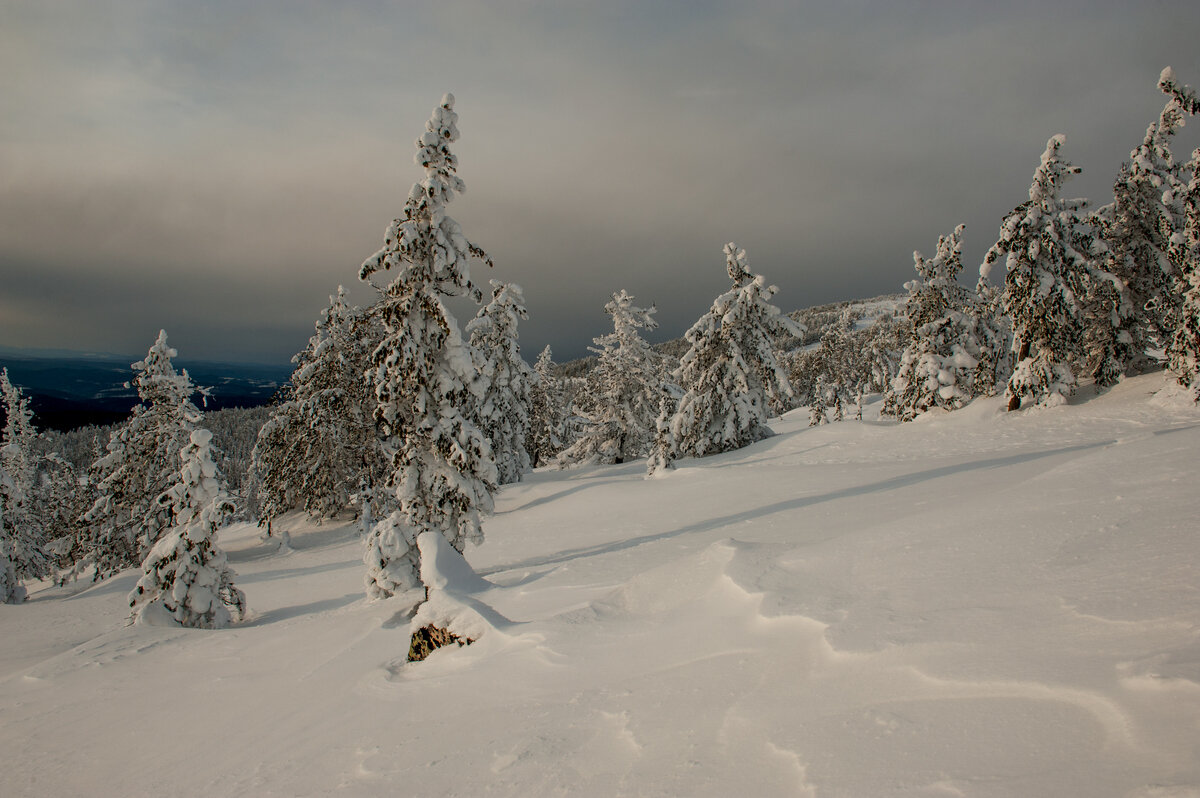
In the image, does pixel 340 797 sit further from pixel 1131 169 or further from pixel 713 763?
pixel 1131 169

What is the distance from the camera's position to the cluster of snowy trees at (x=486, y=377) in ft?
44.3

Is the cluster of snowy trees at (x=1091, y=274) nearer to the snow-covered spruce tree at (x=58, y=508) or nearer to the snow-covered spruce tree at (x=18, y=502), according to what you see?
the snow-covered spruce tree at (x=18, y=502)

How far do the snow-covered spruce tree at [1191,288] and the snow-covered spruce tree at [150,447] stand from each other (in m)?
37.5

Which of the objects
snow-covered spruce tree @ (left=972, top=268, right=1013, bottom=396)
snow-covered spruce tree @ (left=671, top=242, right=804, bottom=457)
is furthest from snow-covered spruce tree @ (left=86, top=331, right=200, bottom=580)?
snow-covered spruce tree @ (left=972, top=268, right=1013, bottom=396)

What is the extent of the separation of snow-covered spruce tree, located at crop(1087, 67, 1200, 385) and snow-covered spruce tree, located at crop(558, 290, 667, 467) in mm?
20089

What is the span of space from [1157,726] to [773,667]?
7.12ft

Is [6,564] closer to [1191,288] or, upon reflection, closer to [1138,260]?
[1191,288]

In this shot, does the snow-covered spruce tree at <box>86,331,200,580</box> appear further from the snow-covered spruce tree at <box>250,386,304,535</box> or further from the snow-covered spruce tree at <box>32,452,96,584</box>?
the snow-covered spruce tree at <box>32,452,96,584</box>

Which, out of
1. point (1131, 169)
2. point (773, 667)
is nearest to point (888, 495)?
point (773, 667)

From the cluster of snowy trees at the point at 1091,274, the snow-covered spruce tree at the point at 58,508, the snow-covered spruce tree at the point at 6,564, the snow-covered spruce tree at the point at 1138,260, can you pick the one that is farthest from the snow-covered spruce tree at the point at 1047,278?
the snow-covered spruce tree at the point at 58,508

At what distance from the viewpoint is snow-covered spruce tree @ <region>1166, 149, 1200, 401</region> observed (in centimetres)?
1656

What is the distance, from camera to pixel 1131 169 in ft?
74.7

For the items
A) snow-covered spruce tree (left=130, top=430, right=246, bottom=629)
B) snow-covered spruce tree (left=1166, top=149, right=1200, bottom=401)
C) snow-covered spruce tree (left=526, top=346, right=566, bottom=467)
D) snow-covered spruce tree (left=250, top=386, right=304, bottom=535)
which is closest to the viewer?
snow-covered spruce tree (left=130, top=430, right=246, bottom=629)

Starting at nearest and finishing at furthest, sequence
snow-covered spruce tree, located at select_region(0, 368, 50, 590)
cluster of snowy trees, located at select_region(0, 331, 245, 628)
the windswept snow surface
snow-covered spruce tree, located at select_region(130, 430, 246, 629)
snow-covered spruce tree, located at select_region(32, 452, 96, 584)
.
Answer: the windswept snow surface
snow-covered spruce tree, located at select_region(130, 430, 246, 629)
cluster of snowy trees, located at select_region(0, 331, 245, 628)
snow-covered spruce tree, located at select_region(0, 368, 50, 590)
snow-covered spruce tree, located at select_region(32, 452, 96, 584)
